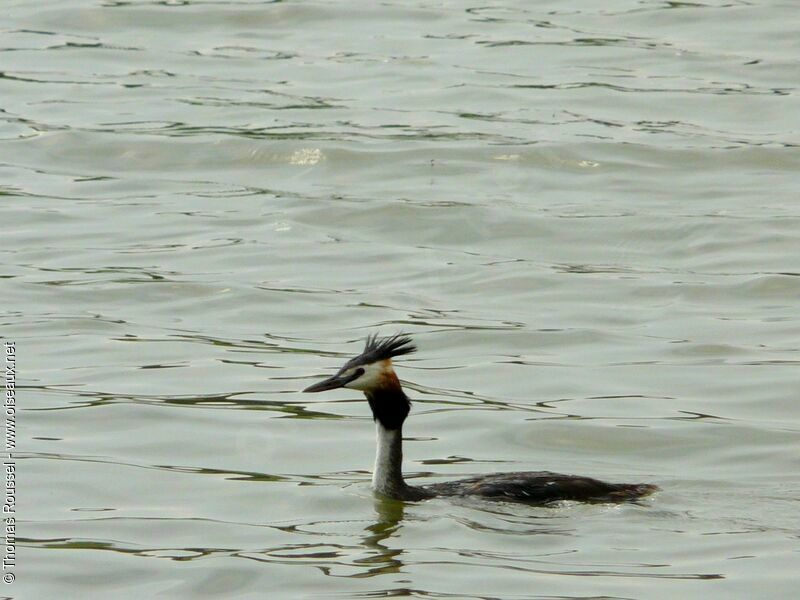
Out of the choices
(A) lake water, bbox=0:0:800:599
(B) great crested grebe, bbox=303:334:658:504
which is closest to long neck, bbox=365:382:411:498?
(B) great crested grebe, bbox=303:334:658:504

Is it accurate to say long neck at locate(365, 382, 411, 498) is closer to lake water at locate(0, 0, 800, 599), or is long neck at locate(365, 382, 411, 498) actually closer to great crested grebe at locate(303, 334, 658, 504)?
great crested grebe at locate(303, 334, 658, 504)

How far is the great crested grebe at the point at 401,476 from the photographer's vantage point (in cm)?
996

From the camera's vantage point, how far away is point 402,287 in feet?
50.1

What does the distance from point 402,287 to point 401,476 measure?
5041 mm

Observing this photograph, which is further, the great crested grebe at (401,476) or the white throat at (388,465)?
Answer: the white throat at (388,465)

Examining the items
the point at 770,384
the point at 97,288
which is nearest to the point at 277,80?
the point at 97,288

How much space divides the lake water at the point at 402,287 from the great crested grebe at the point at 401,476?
0.39 feet

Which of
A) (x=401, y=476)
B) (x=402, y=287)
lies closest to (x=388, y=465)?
(x=401, y=476)

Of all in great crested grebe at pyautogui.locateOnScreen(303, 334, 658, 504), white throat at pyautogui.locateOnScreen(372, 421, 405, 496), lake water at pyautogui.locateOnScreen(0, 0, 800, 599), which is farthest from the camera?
white throat at pyautogui.locateOnScreen(372, 421, 405, 496)

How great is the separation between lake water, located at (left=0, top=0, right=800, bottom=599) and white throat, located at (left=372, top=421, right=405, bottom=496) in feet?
0.47

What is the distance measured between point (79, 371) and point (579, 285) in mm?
4490

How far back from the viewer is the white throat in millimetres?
10250

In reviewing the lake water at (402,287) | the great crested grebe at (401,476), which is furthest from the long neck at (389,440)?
the lake water at (402,287)

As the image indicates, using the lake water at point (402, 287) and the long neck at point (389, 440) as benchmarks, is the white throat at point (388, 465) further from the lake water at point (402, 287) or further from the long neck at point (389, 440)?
the lake water at point (402, 287)
